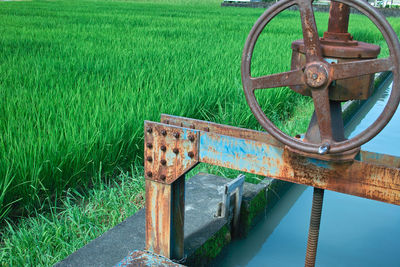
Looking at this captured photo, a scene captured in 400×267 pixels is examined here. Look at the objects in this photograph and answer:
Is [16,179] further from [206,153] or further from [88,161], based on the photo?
[206,153]

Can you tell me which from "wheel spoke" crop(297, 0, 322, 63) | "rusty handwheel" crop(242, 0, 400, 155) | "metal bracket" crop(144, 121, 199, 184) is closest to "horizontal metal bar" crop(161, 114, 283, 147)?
"metal bracket" crop(144, 121, 199, 184)

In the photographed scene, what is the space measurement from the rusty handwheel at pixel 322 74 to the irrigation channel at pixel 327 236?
3.82 feet

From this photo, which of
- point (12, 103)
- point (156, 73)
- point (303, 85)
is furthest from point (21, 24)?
point (303, 85)

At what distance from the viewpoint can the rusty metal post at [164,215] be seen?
1.73 m

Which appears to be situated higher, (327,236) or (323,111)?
(323,111)

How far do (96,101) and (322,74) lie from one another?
8.06 ft

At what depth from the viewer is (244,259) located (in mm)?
2420

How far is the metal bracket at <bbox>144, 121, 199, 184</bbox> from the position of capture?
1.63m

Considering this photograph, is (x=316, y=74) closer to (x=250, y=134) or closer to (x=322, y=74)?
(x=322, y=74)

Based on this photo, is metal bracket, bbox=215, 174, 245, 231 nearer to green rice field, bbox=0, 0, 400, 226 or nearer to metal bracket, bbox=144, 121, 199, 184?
metal bracket, bbox=144, 121, 199, 184

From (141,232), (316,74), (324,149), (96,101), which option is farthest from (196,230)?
(96,101)

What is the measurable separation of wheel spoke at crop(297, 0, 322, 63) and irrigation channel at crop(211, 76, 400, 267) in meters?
1.32

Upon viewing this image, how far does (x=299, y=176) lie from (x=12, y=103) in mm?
2639

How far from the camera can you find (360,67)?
49.3 inches
